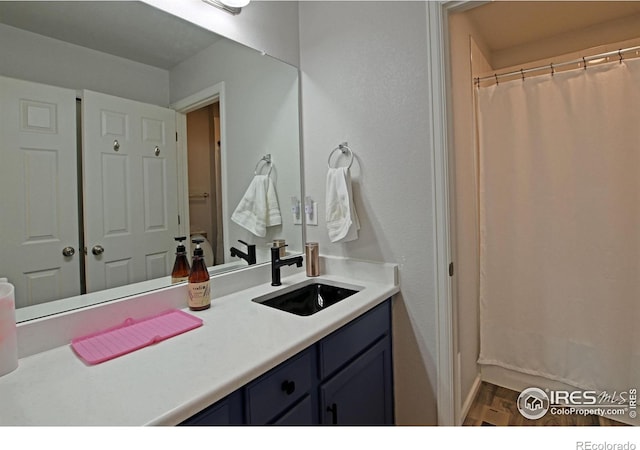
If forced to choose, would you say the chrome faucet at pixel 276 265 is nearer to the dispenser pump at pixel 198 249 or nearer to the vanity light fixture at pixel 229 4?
the dispenser pump at pixel 198 249

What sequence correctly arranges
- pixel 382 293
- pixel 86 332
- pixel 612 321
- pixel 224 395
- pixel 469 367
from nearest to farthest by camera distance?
pixel 224 395 → pixel 86 332 → pixel 382 293 → pixel 612 321 → pixel 469 367

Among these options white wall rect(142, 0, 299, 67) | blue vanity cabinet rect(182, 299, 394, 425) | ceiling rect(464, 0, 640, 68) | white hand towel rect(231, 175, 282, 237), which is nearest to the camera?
blue vanity cabinet rect(182, 299, 394, 425)

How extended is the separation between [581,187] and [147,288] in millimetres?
2170

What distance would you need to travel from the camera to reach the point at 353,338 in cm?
123

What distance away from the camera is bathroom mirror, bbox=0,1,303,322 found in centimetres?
102

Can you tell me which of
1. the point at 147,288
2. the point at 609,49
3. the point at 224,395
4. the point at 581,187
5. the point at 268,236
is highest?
the point at 609,49

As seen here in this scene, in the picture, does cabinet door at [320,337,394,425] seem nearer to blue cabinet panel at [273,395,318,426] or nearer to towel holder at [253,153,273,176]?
blue cabinet panel at [273,395,318,426]

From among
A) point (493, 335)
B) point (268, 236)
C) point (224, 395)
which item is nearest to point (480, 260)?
point (493, 335)

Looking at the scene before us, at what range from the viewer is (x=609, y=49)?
2.11m

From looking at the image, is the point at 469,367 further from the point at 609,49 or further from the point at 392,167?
the point at 609,49

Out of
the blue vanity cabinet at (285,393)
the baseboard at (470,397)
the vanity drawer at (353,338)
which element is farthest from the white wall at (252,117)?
the baseboard at (470,397)

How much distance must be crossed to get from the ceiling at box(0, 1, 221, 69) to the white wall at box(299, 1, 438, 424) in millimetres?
623

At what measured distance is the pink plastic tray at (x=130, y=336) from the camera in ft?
3.01

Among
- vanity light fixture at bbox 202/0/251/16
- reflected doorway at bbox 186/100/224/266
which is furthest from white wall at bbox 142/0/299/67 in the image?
reflected doorway at bbox 186/100/224/266
